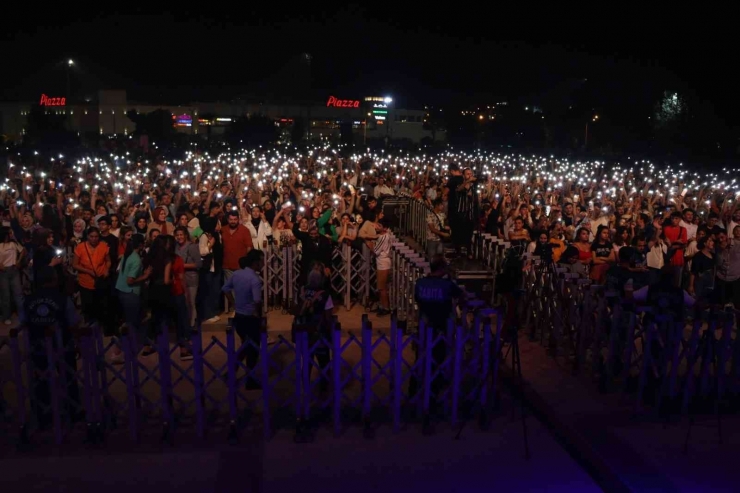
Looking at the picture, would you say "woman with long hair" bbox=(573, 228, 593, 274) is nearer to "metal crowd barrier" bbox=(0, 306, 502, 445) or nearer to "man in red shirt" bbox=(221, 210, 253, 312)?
"metal crowd barrier" bbox=(0, 306, 502, 445)

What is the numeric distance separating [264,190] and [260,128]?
Result: 187ft

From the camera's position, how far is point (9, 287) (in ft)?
35.8

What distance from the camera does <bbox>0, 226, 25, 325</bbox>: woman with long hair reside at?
10672 mm

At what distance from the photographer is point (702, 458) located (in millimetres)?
6734

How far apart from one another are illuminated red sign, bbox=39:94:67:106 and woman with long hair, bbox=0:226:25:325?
84.9 meters

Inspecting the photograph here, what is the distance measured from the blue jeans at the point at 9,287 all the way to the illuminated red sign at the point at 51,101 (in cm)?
8495

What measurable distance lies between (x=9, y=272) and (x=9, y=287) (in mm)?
271

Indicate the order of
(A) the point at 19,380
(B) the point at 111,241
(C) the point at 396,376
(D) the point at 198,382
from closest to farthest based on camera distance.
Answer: (A) the point at 19,380
(D) the point at 198,382
(C) the point at 396,376
(B) the point at 111,241

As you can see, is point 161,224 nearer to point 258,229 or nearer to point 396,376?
point 258,229

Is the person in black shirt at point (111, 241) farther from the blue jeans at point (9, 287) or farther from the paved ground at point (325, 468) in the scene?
the paved ground at point (325, 468)

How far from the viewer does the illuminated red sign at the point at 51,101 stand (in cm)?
8794

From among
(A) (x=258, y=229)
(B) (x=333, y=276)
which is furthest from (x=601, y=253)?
(A) (x=258, y=229)

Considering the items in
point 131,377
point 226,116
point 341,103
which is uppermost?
point 341,103

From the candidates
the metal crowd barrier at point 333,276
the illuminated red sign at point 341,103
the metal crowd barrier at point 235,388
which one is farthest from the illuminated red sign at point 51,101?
the metal crowd barrier at point 235,388
